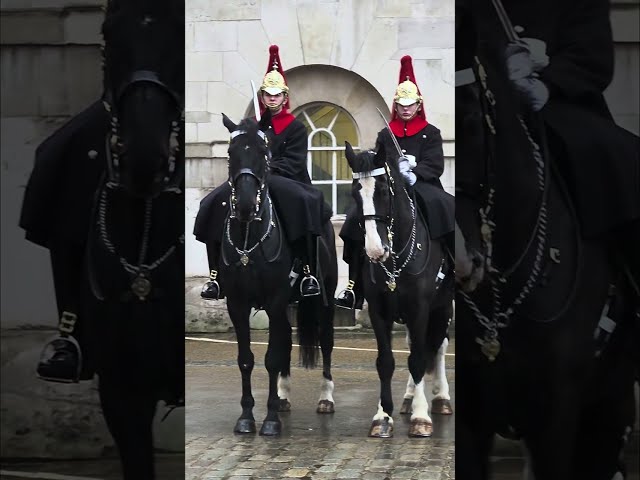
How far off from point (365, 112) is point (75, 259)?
102 centimetres

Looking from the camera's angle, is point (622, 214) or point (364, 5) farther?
point (364, 5)

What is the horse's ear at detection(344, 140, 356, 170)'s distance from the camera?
3141 mm

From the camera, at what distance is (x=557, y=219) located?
2518mm

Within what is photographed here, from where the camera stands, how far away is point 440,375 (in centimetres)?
308

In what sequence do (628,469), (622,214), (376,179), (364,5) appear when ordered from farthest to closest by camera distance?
(376,179) < (364,5) < (628,469) < (622,214)

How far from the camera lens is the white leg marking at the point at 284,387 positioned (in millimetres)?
3203

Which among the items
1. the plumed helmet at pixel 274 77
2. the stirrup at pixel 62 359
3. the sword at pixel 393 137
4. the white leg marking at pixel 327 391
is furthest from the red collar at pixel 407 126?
the stirrup at pixel 62 359

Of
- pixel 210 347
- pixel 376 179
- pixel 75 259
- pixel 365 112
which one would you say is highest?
pixel 365 112

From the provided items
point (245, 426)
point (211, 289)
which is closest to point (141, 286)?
point (211, 289)

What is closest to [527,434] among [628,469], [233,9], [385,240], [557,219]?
[628,469]

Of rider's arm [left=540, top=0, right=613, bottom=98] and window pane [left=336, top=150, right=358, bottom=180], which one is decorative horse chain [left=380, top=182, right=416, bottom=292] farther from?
rider's arm [left=540, top=0, right=613, bottom=98]

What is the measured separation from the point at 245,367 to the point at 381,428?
465mm

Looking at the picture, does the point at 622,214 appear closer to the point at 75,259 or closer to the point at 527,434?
the point at 527,434

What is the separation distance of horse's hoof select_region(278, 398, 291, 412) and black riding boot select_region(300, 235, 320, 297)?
364mm
